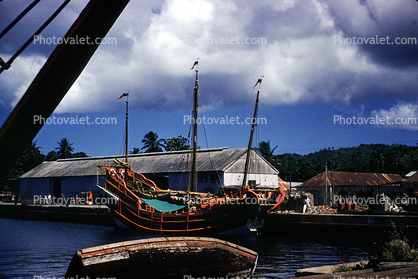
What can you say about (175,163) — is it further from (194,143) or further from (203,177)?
(194,143)

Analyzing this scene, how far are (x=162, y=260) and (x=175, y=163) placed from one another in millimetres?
40734

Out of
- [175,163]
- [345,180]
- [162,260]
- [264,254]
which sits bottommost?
[264,254]

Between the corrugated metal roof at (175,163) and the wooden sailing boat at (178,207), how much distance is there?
8.12 metres

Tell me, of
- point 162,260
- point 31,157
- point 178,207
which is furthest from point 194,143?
point 31,157

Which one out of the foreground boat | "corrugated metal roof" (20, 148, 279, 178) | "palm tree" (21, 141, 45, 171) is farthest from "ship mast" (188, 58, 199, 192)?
"palm tree" (21, 141, 45, 171)

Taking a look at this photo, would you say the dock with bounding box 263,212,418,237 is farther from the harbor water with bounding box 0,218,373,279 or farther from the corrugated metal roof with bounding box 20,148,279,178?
the corrugated metal roof with bounding box 20,148,279,178

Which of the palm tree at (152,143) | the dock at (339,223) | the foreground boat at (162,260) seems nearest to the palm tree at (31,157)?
the palm tree at (152,143)

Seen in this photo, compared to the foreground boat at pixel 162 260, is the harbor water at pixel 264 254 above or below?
below

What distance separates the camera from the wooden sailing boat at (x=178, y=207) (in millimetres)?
27859

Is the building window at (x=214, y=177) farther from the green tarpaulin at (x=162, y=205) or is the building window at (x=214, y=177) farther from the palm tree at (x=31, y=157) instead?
the palm tree at (x=31, y=157)

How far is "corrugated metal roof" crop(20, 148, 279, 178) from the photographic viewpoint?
42375 millimetres

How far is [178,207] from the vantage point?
2972 cm

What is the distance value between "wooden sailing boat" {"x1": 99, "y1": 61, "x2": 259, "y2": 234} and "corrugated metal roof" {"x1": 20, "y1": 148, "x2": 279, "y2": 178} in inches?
320

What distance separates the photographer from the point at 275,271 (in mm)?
13875
